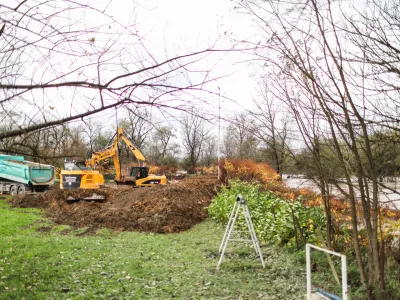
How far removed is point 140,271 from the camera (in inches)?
257

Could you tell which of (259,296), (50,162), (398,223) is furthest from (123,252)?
(398,223)

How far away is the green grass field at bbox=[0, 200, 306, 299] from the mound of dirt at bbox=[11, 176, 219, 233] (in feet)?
8.21

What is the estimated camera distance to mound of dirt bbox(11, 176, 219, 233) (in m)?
12.2

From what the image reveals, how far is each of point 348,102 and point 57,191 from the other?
56.8 ft

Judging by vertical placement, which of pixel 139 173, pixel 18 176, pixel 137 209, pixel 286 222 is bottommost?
pixel 137 209

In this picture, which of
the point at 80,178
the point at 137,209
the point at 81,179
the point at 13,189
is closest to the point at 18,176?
the point at 13,189

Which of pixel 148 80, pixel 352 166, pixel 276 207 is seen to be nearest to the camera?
pixel 148 80

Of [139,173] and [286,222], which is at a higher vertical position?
[139,173]

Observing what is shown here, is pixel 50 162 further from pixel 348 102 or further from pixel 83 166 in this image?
pixel 83 166

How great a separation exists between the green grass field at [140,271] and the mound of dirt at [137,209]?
2502 millimetres

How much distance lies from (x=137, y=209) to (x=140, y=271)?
7.79 m

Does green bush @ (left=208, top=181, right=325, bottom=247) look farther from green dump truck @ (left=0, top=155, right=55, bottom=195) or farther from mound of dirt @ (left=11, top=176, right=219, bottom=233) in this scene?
green dump truck @ (left=0, top=155, right=55, bottom=195)

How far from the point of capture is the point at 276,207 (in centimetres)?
965

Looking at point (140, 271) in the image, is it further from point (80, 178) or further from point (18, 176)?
point (18, 176)
